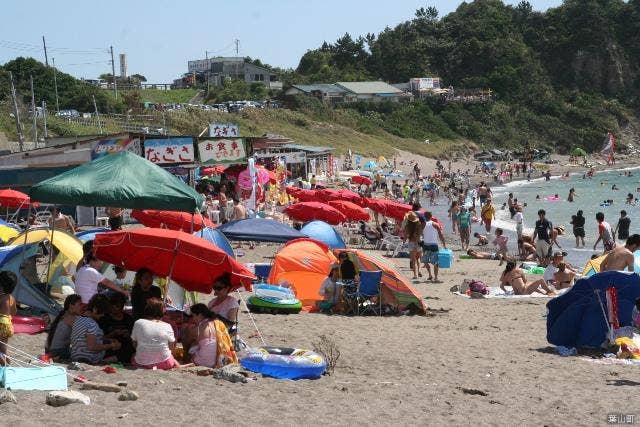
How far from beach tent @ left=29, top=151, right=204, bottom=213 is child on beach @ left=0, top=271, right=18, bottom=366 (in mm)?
1492

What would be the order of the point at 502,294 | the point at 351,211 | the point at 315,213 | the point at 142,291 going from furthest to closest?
the point at 351,211 < the point at 315,213 < the point at 502,294 < the point at 142,291

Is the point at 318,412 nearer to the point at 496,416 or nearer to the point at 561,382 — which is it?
the point at 496,416

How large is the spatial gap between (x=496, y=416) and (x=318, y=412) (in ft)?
4.55

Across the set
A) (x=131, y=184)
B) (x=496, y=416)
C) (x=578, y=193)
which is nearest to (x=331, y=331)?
(x=131, y=184)

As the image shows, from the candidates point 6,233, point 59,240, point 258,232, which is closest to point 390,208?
point 258,232

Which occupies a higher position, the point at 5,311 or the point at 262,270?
the point at 5,311

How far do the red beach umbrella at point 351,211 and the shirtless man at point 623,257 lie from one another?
10.7 meters

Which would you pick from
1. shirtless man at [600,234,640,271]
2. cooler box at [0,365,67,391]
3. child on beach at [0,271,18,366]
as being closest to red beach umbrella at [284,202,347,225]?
shirtless man at [600,234,640,271]

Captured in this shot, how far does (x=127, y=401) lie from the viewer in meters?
6.64

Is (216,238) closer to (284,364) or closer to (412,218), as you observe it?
(412,218)

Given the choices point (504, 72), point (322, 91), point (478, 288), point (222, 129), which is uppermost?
point (504, 72)

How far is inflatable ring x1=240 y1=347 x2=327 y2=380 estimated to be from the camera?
26.5 ft

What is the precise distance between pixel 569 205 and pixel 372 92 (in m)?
50.0

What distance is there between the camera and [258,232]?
1527 cm
